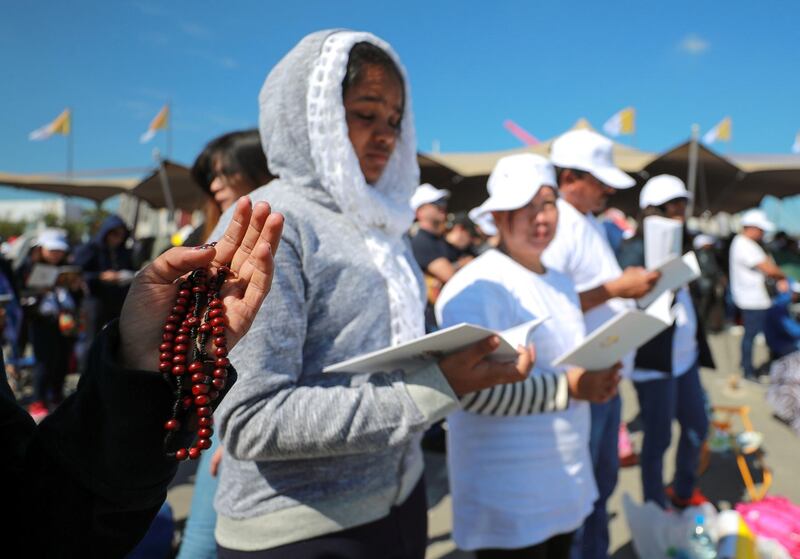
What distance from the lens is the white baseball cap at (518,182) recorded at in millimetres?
1770

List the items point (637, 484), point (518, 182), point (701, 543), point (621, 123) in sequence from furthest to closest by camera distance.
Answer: point (621, 123) < point (637, 484) < point (701, 543) < point (518, 182)

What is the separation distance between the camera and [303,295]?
1007mm

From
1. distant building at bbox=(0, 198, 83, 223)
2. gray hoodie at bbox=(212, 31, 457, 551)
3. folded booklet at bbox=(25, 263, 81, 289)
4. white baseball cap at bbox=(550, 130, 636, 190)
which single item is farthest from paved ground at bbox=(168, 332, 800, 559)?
distant building at bbox=(0, 198, 83, 223)

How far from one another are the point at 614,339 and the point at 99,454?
50.4 inches

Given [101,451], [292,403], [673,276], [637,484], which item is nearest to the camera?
[101,451]

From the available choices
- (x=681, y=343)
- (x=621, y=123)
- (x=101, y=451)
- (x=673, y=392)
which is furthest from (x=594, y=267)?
(x=621, y=123)

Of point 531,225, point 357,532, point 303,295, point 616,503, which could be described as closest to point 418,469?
point 357,532

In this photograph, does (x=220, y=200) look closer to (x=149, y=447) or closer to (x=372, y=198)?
(x=372, y=198)

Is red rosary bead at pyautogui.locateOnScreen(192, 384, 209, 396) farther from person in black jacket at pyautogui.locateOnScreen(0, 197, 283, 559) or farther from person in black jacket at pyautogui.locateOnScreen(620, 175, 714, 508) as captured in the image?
person in black jacket at pyautogui.locateOnScreen(620, 175, 714, 508)

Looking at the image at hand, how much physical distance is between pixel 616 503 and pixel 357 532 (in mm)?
2626

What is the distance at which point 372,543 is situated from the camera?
1074 millimetres

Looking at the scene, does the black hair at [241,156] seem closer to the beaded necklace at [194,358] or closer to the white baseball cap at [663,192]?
the beaded necklace at [194,358]

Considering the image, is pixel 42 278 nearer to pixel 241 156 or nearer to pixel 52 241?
pixel 52 241

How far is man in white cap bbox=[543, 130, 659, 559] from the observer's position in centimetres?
225
